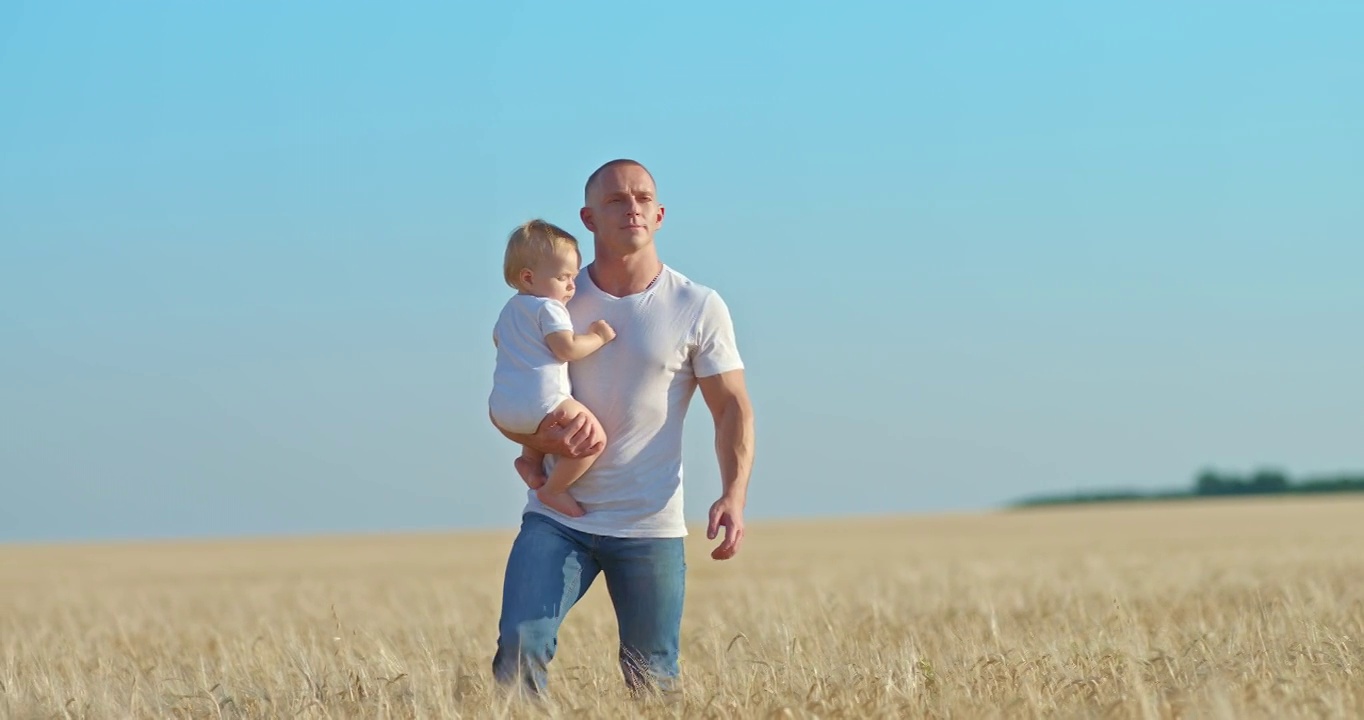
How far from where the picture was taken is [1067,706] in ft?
19.5

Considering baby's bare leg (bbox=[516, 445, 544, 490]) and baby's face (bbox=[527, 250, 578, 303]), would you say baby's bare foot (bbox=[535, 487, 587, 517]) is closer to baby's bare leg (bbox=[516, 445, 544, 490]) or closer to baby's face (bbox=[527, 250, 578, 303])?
baby's bare leg (bbox=[516, 445, 544, 490])

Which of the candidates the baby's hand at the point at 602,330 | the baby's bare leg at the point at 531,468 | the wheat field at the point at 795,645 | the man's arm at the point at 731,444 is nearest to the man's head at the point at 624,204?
the baby's hand at the point at 602,330

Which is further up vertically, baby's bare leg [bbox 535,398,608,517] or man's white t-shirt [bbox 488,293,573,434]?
man's white t-shirt [bbox 488,293,573,434]

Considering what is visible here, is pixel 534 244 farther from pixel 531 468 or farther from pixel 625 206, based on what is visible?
pixel 531 468

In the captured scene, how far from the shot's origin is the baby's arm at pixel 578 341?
6359 mm

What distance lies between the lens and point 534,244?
648cm

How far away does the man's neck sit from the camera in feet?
22.0

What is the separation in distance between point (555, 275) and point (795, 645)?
2469 mm

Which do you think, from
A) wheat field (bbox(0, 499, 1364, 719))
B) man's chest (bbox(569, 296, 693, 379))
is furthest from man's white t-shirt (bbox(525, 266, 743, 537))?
wheat field (bbox(0, 499, 1364, 719))

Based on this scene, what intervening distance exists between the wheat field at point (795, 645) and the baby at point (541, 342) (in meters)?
0.97

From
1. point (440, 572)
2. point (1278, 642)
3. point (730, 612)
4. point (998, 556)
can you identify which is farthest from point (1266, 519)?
point (1278, 642)

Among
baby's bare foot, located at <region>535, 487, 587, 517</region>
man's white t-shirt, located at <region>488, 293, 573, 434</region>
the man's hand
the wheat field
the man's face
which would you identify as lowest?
the wheat field

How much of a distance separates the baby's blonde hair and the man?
8.1 inches

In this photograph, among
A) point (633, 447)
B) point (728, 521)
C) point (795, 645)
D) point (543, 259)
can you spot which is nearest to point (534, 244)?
point (543, 259)
